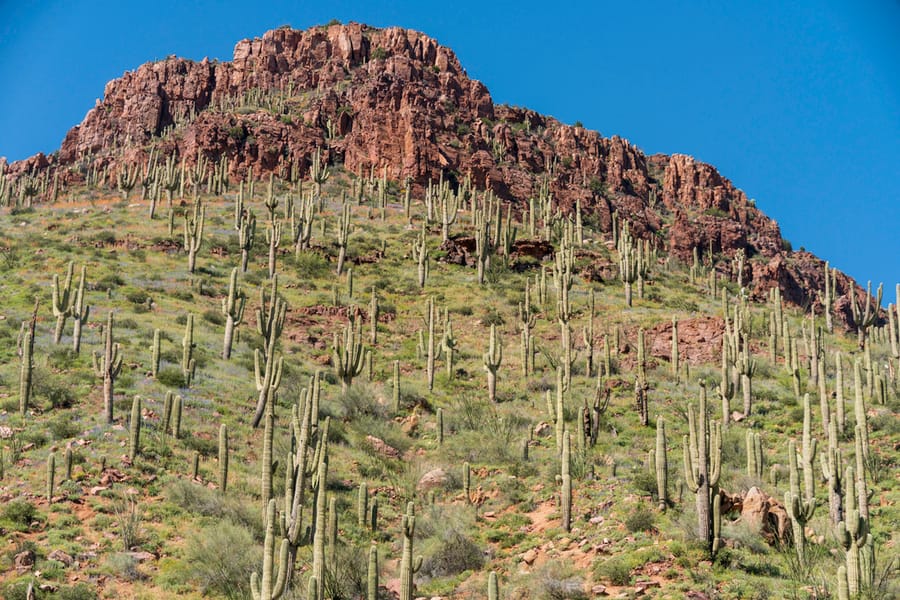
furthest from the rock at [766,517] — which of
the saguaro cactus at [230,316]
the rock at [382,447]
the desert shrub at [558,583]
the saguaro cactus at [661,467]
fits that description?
the saguaro cactus at [230,316]

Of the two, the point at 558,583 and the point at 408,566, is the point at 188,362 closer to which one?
the point at 408,566

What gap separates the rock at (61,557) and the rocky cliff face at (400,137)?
176 ft

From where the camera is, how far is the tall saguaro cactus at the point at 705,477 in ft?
43.6

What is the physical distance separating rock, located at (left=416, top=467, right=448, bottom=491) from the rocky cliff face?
1933 inches

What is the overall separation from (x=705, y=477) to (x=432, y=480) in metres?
8.22

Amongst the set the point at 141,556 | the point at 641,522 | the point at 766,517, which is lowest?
the point at 141,556

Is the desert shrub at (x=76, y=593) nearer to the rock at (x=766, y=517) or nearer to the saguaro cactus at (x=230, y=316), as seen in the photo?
the rock at (x=766, y=517)

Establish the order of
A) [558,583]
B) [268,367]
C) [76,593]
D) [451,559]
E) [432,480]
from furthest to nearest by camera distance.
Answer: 1. [268,367]
2. [432,480]
3. [451,559]
4. [558,583]
5. [76,593]

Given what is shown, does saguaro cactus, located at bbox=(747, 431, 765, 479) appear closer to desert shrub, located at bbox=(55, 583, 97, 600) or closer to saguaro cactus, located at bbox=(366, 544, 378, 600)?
saguaro cactus, located at bbox=(366, 544, 378, 600)

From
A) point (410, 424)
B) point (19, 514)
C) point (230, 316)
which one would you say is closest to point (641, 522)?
point (410, 424)

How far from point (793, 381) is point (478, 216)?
66.1ft

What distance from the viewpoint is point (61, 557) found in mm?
13820

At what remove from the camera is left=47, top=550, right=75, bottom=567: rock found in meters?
13.8

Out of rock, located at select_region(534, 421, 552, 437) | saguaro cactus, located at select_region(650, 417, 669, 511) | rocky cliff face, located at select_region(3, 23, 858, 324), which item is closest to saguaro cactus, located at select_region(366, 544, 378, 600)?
saguaro cactus, located at select_region(650, 417, 669, 511)
